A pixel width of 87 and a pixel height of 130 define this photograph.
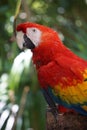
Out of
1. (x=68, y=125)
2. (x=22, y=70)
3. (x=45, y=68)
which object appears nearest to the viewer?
(x=68, y=125)

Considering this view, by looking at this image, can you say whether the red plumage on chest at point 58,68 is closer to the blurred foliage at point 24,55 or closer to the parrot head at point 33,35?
the parrot head at point 33,35

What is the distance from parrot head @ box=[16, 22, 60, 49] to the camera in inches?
54.1

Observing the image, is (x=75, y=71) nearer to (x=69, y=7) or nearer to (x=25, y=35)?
(x=25, y=35)

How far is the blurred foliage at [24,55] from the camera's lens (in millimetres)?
1926

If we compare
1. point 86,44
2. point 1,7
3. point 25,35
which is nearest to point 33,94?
point 86,44

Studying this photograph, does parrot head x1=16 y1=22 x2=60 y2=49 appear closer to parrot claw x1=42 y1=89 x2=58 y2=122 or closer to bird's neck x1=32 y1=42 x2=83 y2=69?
bird's neck x1=32 y1=42 x2=83 y2=69

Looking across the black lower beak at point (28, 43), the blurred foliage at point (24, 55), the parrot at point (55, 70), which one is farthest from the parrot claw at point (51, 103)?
the blurred foliage at point (24, 55)

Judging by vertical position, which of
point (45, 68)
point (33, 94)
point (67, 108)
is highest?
point (45, 68)

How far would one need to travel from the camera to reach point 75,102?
1337mm

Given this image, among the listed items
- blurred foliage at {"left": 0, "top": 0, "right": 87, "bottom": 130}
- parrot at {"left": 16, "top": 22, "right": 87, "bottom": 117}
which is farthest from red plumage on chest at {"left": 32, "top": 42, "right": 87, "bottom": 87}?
blurred foliage at {"left": 0, "top": 0, "right": 87, "bottom": 130}

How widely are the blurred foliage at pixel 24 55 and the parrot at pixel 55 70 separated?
0.43m

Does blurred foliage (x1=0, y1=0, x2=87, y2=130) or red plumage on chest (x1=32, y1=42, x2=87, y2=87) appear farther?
blurred foliage (x1=0, y1=0, x2=87, y2=130)

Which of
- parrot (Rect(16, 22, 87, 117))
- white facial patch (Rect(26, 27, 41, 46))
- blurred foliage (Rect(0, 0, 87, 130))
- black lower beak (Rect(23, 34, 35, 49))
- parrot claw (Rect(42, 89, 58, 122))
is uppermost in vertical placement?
white facial patch (Rect(26, 27, 41, 46))

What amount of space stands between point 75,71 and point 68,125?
0.17 metres
